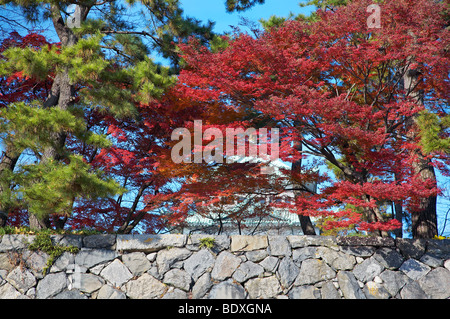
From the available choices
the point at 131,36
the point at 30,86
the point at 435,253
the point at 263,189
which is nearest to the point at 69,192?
the point at 263,189

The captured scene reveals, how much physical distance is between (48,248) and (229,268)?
2.61 metres

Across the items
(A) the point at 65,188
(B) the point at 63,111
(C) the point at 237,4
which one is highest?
(C) the point at 237,4

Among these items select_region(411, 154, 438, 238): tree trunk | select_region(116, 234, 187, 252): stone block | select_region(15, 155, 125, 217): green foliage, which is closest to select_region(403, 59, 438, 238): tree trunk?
select_region(411, 154, 438, 238): tree trunk

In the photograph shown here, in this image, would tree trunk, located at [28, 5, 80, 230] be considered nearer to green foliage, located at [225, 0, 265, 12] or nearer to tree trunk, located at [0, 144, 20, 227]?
tree trunk, located at [0, 144, 20, 227]

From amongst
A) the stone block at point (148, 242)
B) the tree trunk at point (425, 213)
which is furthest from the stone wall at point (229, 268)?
the tree trunk at point (425, 213)

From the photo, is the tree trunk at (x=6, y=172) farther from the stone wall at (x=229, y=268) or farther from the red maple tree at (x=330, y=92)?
the red maple tree at (x=330, y=92)

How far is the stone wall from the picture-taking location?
5.86 metres

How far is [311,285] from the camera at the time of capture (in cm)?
605

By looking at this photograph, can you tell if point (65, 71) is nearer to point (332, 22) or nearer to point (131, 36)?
point (131, 36)

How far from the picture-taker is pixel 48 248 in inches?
234

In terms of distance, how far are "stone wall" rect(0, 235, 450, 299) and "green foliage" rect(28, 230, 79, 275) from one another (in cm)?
6

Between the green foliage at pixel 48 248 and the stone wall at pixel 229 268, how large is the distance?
6 centimetres

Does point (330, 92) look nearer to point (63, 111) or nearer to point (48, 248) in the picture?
point (63, 111)

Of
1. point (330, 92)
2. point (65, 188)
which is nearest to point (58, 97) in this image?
point (65, 188)
